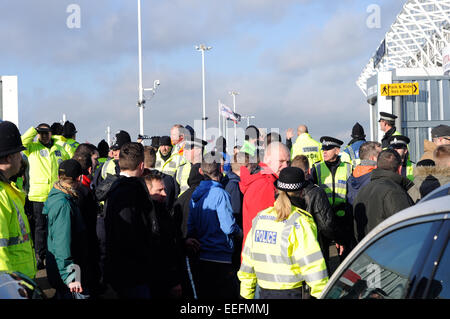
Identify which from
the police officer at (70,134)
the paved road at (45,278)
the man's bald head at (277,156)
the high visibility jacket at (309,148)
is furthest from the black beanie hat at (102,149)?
the man's bald head at (277,156)

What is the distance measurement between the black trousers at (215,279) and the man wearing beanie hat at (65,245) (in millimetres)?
1215

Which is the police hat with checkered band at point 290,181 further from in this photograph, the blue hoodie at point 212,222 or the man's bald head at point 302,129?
the man's bald head at point 302,129

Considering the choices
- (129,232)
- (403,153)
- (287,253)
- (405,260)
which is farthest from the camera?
(403,153)

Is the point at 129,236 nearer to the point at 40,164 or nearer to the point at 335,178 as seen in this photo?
the point at 335,178

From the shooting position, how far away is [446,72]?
13578mm

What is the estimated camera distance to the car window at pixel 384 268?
2.12 m

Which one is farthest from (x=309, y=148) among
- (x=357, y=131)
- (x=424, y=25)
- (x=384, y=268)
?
(x=424, y=25)

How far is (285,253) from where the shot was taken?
3789mm

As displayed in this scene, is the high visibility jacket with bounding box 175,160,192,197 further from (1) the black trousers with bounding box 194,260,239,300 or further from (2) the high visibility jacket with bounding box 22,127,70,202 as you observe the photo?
(2) the high visibility jacket with bounding box 22,127,70,202

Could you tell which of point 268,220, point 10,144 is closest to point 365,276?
point 268,220

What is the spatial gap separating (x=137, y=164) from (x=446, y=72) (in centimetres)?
1122

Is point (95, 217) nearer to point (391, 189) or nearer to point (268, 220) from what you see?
point (268, 220)

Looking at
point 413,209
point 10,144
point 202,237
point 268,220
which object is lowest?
point 202,237

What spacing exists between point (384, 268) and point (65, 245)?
3070mm
